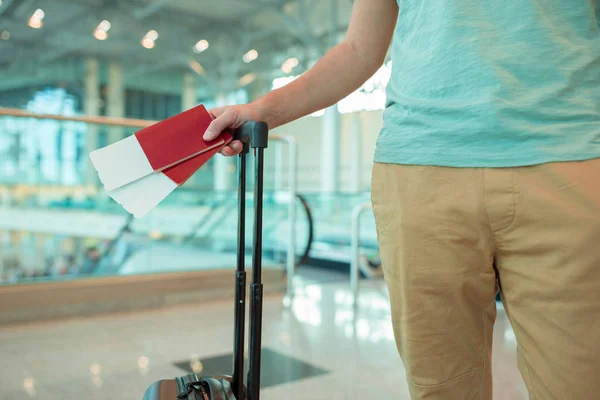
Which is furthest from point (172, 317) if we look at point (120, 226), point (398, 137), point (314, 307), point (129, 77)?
point (129, 77)

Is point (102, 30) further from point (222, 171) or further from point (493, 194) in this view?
point (493, 194)

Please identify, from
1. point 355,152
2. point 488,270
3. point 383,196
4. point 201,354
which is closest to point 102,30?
point 355,152

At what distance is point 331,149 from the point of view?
1027 cm

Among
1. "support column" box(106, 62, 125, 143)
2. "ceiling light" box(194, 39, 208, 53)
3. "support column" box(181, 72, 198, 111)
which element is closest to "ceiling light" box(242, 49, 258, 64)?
"ceiling light" box(194, 39, 208, 53)

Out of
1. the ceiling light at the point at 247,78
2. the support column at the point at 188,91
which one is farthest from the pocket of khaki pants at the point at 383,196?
the ceiling light at the point at 247,78

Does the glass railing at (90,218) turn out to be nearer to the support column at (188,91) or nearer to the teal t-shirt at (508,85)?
the teal t-shirt at (508,85)

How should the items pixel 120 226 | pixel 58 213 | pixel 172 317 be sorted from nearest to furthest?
pixel 172 317 → pixel 120 226 → pixel 58 213

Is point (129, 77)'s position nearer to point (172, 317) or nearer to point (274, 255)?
point (274, 255)

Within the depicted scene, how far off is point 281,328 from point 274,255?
127 centimetres

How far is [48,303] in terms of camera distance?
9.57ft

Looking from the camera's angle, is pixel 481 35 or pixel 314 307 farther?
pixel 314 307

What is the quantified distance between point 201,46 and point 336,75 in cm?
994

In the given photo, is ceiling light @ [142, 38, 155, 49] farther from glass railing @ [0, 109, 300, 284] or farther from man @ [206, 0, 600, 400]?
man @ [206, 0, 600, 400]

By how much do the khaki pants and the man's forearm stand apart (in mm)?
173
